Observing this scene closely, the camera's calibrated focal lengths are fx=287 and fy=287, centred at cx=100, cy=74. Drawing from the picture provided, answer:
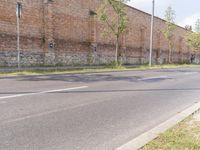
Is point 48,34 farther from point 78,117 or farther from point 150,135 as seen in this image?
point 150,135

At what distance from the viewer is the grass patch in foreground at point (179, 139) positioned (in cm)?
445

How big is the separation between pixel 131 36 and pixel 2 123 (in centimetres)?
3654

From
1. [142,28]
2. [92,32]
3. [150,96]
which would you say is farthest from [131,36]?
[150,96]

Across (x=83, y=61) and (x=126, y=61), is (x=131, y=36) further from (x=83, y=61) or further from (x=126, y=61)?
(x=83, y=61)

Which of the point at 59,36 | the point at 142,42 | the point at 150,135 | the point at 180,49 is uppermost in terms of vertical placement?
the point at 142,42

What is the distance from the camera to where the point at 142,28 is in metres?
44.0

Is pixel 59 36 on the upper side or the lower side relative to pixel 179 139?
upper

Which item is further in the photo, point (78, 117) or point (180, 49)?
point (180, 49)

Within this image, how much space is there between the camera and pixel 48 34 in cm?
2527

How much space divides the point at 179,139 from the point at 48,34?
2177cm

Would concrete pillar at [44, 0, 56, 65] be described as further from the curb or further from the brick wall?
the curb

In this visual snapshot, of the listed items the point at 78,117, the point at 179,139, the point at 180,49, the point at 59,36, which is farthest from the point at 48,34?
the point at 180,49

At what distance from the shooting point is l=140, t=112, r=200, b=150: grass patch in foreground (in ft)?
14.6

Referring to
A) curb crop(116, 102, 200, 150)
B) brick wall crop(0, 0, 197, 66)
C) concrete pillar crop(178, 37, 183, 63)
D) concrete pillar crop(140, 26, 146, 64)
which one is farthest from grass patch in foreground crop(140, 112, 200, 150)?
concrete pillar crop(178, 37, 183, 63)
